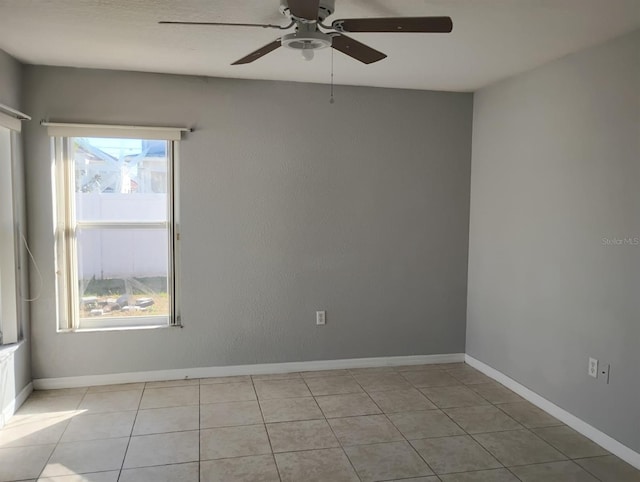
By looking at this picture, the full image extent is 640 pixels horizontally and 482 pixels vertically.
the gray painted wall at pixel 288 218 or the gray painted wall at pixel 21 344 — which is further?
the gray painted wall at pixel 288 218

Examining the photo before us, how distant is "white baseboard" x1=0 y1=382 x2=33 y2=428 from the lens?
3.14 meters

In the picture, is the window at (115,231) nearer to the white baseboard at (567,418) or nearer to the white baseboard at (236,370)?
the white baseboard at (236,370)

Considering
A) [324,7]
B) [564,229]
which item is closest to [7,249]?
[324,7]

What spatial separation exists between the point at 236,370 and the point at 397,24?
9.75ft

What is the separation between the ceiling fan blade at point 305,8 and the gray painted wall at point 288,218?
2.05 m

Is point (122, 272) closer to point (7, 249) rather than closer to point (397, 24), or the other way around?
point (7, 249)

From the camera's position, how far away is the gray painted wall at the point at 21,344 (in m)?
3.21

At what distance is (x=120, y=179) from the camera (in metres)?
3.87

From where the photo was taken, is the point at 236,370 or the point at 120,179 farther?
the point at 236,370

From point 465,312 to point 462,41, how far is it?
94.9 inches

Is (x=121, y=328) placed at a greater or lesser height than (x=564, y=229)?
lesser

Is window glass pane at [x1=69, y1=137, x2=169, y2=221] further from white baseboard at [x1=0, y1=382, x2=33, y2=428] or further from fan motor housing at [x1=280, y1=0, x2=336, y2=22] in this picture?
fan motor housing at [x1=280, y1=0, x2=336, y2=22]

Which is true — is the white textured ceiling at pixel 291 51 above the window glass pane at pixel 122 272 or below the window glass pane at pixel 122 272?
above

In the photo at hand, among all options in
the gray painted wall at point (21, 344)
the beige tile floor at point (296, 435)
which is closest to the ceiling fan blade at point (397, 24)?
the beige tile floor at point (296, 435)
